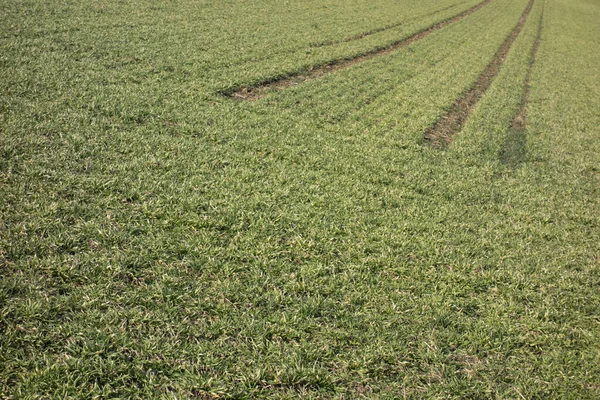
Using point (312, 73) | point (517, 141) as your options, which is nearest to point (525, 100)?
point (517, 141)

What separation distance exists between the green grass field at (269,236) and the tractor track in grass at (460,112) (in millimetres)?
228

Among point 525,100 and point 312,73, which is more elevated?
point 312,73

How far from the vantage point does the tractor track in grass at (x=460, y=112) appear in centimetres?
818

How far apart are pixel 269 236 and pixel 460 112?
7.49m

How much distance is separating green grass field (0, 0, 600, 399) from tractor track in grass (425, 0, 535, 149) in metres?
0.23

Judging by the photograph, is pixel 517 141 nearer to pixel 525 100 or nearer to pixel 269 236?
pixel 525 100

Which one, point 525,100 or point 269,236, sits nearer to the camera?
point 269,236

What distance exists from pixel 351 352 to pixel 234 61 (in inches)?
346

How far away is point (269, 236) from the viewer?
446 centimetres

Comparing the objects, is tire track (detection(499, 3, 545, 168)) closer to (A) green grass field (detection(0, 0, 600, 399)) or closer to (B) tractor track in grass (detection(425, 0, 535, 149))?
(A) green grass field (detection(0, 0, 600, 399))

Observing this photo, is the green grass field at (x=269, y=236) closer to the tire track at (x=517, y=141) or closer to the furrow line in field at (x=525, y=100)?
the tire track at (x=517, y=141)

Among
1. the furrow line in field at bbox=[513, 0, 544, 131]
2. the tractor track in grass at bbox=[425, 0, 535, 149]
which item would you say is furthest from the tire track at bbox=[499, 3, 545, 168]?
the tractor track in grass at bbox=[425, 0, 535, 149]

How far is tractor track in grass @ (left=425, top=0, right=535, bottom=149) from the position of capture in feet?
26.8

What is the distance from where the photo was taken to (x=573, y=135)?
31.8ft
